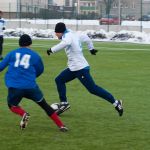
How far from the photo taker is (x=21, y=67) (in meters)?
8.64

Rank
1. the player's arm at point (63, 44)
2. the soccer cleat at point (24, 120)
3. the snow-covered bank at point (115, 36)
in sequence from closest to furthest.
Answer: the soccer cleat at point (24, 120)
the player's arm at point (63, 44)
the snow-covered bank at point (115, 36)

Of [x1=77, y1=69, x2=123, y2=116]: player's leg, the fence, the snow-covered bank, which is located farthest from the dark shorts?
the fence

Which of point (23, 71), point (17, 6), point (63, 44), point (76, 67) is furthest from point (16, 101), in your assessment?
point (17, 6)

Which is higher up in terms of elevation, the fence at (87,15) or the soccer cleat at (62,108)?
the fence at (87,15)

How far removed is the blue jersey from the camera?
340 inches

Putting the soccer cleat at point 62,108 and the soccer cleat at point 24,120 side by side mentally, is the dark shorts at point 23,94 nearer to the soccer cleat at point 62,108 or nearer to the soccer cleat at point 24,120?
the soccer cleat at point 24,120

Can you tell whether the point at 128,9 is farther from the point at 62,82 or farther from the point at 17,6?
the point at 62,82

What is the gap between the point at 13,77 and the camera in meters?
8.68

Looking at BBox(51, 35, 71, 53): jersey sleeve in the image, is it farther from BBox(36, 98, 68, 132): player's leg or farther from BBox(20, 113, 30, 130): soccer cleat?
BBox(20, 113, 30, 130): soccer cleat

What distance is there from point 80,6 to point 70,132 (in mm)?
82815

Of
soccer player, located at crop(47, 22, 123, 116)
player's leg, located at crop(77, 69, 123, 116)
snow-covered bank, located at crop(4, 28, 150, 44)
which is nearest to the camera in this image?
soccer player, located at crop(47, 22, 123, 116)

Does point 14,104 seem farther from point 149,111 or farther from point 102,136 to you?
point 149,111

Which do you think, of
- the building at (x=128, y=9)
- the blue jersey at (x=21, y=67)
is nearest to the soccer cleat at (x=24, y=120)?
the blue jersey at (x=21, y=67)

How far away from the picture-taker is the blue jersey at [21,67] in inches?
340
